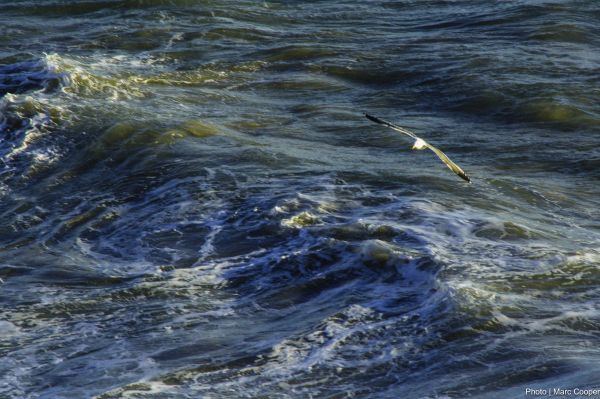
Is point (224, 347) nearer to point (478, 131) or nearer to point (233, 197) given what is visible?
point (233, 197)

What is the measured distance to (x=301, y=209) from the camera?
8.23m

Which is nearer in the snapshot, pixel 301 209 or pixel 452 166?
pixel 452 166

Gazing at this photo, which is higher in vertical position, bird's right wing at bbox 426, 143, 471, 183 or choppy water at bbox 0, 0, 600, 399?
bird's right wing at bbox 426, 143, 471, 183

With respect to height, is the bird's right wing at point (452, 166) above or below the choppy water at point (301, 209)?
above

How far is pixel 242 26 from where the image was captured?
15.2 metres

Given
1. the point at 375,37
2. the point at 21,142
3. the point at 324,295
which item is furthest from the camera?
the point at 375,37

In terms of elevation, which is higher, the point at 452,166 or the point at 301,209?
the point at 452,166

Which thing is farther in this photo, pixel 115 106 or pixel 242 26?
pixel 242 26

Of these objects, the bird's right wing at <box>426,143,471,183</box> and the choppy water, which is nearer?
the bird's right wing at <box>426,143,471,183</box>

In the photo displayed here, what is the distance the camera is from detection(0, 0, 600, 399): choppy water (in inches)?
234

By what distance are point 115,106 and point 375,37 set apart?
4.31m

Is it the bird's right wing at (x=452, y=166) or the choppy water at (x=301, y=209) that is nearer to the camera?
the bird's right wing at (x=452, y=166)

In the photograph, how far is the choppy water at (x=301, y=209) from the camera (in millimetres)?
5949

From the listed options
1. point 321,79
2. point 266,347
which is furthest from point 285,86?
point 266,347
